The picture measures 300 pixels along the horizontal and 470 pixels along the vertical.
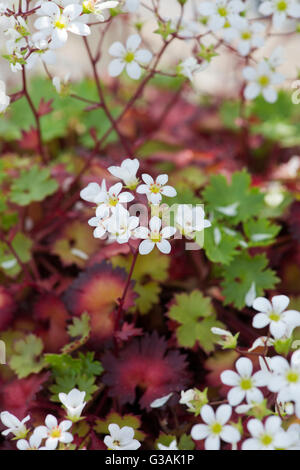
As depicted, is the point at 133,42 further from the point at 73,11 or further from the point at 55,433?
the point at 55,433

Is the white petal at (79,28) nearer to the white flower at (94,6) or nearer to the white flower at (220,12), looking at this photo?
the white flower at (94,6)

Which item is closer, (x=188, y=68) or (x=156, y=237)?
(x=156, y=237)

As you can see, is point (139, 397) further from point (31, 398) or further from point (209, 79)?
point (209, 79)

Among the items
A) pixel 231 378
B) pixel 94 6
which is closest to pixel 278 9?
pixel 94 6

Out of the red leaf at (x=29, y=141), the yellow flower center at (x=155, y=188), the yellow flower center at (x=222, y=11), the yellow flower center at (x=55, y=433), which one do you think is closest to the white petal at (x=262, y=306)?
the yellow flower center at (x=155, y=188)

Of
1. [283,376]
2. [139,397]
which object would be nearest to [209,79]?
[139,397]
